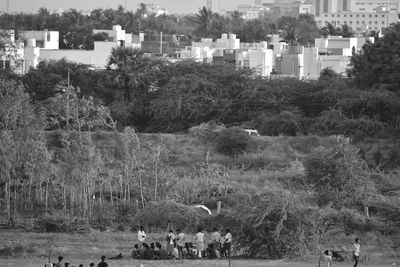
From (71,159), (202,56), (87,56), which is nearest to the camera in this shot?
(71,159)

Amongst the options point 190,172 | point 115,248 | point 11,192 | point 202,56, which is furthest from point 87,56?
point 115,248

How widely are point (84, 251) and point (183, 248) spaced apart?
2.27m

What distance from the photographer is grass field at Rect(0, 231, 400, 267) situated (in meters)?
24.1

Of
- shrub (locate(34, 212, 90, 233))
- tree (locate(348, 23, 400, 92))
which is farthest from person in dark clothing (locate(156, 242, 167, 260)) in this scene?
tree (locate(348, 23, 400, 92))

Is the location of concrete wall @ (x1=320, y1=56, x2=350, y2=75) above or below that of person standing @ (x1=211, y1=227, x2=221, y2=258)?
above

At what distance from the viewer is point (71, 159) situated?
102 feet

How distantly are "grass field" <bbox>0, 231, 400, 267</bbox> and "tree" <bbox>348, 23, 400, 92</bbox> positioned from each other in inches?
818

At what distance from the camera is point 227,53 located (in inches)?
2758

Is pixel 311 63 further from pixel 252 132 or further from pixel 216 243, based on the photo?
pixel 216 243

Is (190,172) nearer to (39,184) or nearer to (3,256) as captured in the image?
(39,184)

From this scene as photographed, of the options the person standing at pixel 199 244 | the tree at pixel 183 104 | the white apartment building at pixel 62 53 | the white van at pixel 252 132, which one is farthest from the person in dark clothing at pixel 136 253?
the white apartment building at pixel 62 53

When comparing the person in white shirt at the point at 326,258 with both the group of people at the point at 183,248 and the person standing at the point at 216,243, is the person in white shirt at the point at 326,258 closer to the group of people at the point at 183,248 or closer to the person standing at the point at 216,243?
the group of people at the point at 183,248

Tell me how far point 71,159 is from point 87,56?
3522cm

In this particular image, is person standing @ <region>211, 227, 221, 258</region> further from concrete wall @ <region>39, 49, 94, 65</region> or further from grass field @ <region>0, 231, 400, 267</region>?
concrete wall @ <region>39, 49, 94, 65</region>
